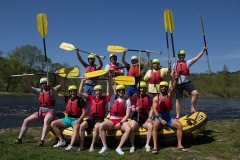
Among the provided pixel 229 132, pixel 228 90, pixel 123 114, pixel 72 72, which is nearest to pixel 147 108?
pixel 123 114

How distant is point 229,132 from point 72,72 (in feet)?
15.3

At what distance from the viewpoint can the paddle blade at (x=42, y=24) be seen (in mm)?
6973

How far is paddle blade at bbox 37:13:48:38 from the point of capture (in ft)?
22.9

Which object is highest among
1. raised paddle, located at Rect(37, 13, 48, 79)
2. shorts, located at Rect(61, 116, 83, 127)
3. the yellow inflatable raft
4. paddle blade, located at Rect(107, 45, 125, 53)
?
raised paddle, located at Rect(37, 13, 48, 79)

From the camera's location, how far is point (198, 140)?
606cm

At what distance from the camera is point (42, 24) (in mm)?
7035

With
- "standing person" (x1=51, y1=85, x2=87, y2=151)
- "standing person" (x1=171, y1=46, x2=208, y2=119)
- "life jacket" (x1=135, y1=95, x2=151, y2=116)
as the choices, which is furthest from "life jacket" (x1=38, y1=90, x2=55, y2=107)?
"standing person" (x1=171, y1=46, x2=208, y2=119)

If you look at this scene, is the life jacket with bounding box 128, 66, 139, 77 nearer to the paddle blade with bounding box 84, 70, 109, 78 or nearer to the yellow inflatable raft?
the paddle blade with bounding box 84, 70, 109, 78

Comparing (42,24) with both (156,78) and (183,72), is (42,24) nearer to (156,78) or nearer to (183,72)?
(156,78)

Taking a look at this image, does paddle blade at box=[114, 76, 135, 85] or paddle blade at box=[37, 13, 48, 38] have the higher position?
paddle blade at box=[37, 13, 48, 38]

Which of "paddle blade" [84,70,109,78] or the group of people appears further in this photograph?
"paddle blade" [84,70,109,78]

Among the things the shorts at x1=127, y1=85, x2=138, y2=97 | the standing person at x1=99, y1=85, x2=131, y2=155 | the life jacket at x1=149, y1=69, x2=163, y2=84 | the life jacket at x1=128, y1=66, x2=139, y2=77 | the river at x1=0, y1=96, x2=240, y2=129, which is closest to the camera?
the standing person at x1=99, y1=85, x2=131, y2=155

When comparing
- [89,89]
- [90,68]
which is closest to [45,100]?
[89,89]

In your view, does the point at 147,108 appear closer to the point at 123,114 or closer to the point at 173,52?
the point at 123,114
